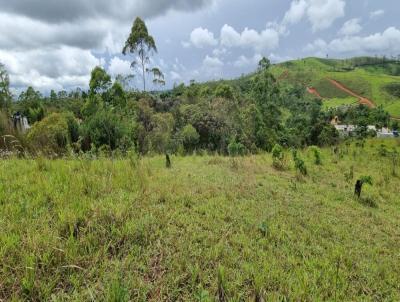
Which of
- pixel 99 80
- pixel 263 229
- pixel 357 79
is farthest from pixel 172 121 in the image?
pixel 357 79

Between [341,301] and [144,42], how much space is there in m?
25.7

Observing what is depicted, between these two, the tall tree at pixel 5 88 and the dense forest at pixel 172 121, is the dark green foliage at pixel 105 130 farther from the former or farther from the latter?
the tall tree at pixel 5 88

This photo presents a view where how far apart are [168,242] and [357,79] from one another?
126m

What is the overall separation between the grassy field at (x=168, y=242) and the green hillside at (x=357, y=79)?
302ft

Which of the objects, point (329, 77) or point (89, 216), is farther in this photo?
point (329, 77)

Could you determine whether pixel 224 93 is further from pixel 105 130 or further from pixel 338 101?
pixel 338 101

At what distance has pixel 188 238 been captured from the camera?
111 inches

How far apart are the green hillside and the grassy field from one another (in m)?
92.0

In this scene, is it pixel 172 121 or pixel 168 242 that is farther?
pixel 172 121

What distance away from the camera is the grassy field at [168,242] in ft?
6.77

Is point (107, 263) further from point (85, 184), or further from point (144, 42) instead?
point (144, 42)

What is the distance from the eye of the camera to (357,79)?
350 ft

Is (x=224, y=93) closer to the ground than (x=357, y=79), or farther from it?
closer to the ground

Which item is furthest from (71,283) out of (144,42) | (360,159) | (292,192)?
(144,42)
